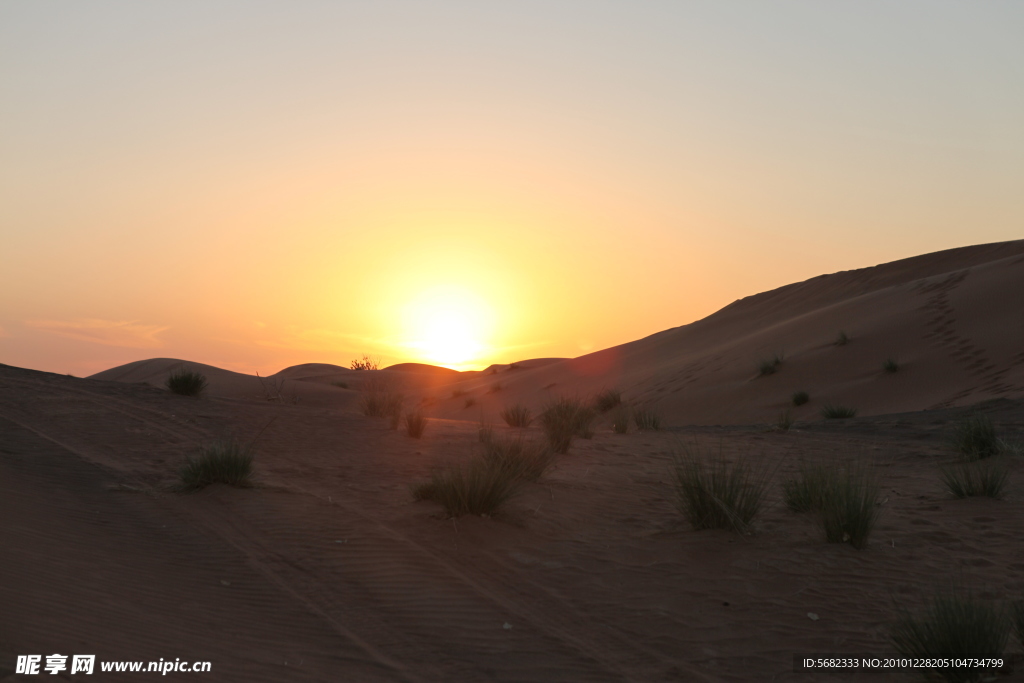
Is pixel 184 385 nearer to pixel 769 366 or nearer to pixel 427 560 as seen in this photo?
pixel 427 560

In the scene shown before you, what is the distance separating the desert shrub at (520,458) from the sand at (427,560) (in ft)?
0.81

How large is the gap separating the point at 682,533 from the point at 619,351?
3772cm

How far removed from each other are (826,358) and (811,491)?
18484 millimetres

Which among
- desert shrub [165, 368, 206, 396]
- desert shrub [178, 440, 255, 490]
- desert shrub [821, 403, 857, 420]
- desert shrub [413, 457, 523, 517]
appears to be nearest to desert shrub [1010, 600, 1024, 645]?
desert shrub [413, 457, 523, 517]

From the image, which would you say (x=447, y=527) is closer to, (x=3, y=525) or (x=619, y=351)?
(x=3, y=525)

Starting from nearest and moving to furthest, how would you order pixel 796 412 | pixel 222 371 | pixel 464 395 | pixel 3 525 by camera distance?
1. pixel 3 525
2. pixel 796 412
3. pixel 464 395
4. pixel 222 371

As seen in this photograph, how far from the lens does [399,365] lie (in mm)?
69812

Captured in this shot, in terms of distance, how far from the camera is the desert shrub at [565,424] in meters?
11.5

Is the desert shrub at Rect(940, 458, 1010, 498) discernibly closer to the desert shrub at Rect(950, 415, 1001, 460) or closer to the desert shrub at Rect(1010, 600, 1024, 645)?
the desert shrub at Rect(950, 415, 1001, 460)

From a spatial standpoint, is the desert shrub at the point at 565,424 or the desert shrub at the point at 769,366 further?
the desert shrub at the point at 769,366

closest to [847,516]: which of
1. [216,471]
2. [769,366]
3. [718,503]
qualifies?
[718,503]

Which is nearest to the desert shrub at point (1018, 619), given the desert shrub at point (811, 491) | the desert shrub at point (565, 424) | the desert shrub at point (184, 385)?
the desert shrub at point (811, 491)

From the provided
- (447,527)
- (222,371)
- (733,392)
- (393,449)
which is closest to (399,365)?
(222,371)

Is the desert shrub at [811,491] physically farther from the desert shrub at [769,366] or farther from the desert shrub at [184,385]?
the desert shrub at [769,366]
